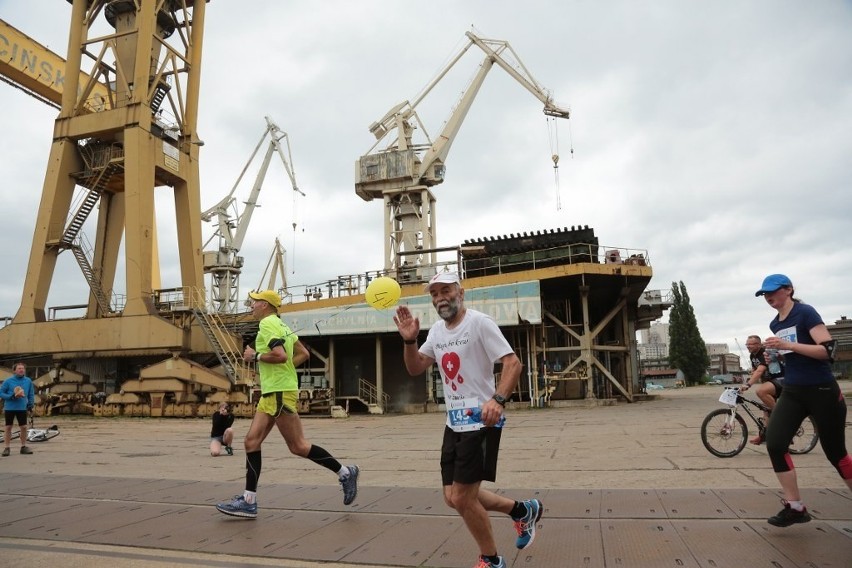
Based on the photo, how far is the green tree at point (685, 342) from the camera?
7331cm

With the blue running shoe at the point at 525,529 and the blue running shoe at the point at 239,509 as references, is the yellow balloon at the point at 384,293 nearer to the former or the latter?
the blue running shoe at the point at 239,509

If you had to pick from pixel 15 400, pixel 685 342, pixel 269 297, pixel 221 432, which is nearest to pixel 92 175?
pixel 15 400

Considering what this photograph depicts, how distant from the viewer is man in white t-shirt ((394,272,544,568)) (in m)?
A: 3.59

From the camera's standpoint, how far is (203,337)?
84.3ft

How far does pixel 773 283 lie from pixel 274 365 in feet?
14.6

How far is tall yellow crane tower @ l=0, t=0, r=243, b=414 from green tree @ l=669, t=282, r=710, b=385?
203ft

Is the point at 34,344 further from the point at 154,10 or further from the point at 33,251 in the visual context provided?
the point at 154,10

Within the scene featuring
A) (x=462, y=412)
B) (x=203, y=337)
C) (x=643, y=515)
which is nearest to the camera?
(x=462, y=412)

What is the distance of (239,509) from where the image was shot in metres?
5.48

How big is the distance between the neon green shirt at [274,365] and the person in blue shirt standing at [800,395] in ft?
13.5

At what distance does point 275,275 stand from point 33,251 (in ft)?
180

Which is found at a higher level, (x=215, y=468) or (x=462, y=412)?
(x=462, y=412)

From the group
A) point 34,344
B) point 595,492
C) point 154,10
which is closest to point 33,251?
point 34,344

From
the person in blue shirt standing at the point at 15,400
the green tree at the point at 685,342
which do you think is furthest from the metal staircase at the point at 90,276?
the green tree at the point at 685,342
